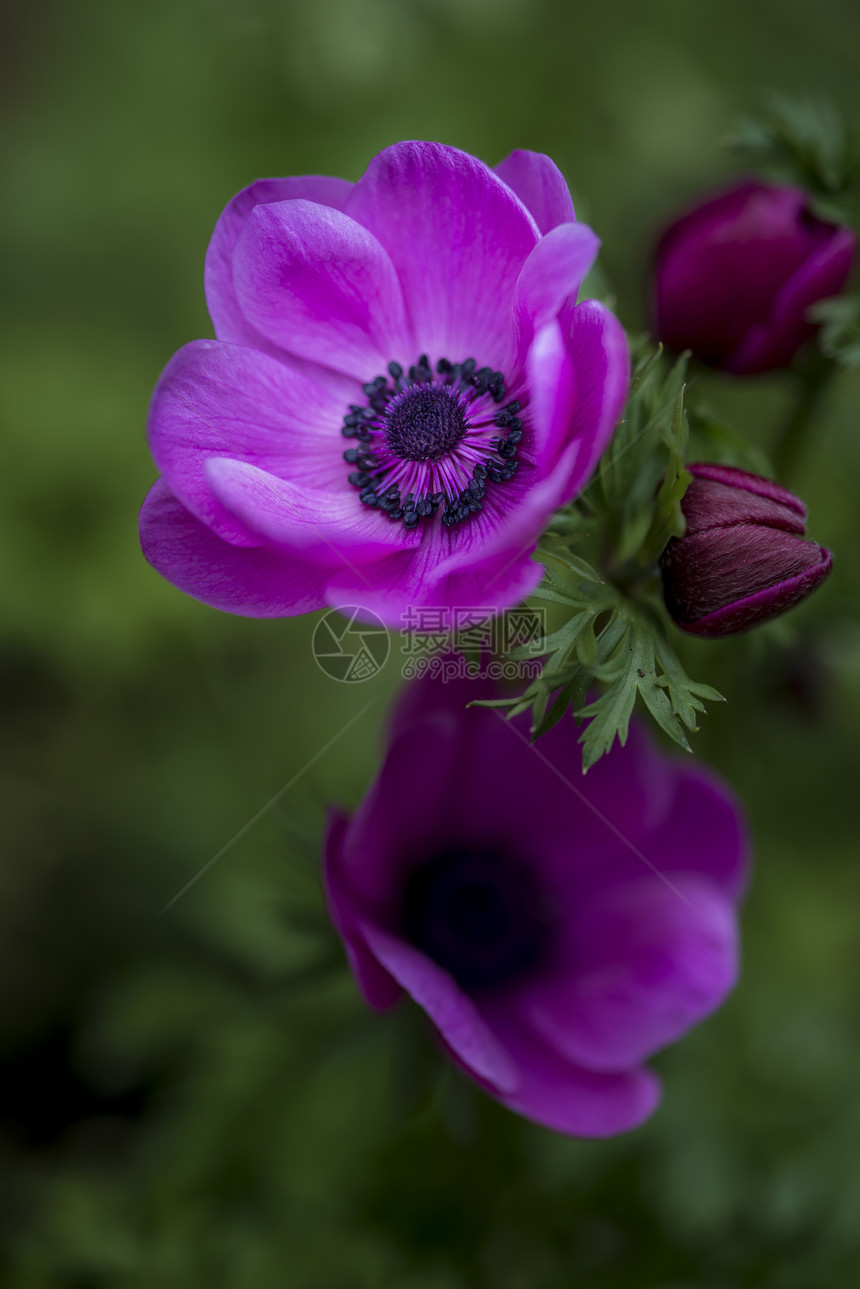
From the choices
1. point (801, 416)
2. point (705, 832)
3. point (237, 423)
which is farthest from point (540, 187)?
point (705, 832)

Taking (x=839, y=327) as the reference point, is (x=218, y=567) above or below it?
below

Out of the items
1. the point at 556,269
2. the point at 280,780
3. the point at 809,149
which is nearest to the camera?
the point at 556,269

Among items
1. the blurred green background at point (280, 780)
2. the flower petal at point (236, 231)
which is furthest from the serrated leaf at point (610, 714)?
the flower petal at point (236, 231)

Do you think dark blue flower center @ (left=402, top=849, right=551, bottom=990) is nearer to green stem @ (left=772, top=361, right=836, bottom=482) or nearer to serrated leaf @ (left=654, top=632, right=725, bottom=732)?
serrated leaf @ (left=654, top=632, right=725, bottom=732)

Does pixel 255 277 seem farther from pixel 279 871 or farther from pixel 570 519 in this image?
pixel 279 871

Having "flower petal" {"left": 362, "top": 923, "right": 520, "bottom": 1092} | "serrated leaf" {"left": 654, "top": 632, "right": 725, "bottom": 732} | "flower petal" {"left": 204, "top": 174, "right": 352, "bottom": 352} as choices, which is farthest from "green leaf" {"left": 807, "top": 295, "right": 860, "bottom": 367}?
"flower petal" {"left": 362, "top": 923, "right": 520, "bottom": 1092}

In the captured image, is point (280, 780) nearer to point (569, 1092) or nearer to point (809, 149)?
point (569, 1092)

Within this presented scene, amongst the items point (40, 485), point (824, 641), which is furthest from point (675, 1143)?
point (40, 485)
